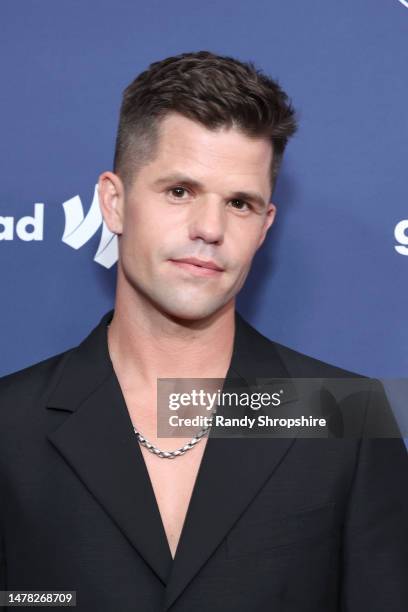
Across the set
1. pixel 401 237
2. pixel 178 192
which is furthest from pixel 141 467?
pixel 401 237

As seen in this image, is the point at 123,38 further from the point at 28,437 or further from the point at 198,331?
the point at 28,437

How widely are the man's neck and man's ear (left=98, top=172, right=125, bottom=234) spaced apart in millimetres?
143

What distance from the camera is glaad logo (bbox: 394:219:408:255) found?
6.53ft

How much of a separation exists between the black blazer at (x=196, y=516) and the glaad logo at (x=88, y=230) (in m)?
0.36

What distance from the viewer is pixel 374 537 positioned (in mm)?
1623

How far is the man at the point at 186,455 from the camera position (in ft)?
5.09

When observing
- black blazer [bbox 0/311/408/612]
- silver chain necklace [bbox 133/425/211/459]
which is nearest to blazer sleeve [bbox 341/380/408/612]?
black blazer [bbox 0/311/408/612]

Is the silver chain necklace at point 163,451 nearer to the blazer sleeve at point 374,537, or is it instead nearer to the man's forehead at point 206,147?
the blazer sleeve at point 374,537

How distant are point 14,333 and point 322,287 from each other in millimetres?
653

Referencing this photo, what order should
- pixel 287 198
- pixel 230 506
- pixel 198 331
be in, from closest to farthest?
pixel 230 506
pixel 198 331
pixel 287 198

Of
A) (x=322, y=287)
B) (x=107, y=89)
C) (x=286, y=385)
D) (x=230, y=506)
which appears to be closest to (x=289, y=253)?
(x=322, y=287)

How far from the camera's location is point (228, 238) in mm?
1629

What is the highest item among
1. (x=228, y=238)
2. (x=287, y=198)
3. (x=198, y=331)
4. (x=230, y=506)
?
(x=287, y=198)

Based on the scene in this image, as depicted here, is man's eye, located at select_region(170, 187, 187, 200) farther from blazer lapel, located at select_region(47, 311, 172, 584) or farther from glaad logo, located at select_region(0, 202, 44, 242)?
glaad logo, located at select_region(0, 202, 44, 242)
